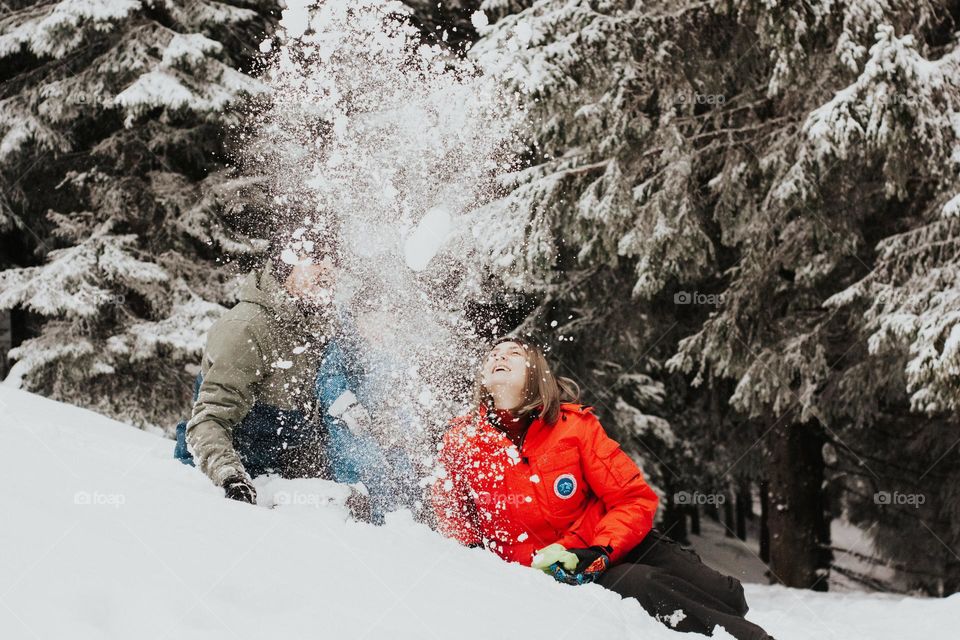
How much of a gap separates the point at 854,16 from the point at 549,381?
3963 millimetres

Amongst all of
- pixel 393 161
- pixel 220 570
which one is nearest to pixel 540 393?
pixel 220 570

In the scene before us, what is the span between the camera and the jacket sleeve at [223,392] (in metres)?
3.18

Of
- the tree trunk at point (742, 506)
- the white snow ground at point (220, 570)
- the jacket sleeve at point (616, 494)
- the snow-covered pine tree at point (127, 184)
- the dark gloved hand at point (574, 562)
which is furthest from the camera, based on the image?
the tree trunk at point (742, 506)

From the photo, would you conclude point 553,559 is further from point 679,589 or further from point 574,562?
point 679,589

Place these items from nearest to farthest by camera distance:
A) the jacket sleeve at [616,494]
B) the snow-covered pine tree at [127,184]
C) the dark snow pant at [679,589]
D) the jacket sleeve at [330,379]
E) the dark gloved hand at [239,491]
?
the dark gloved hand at [239,491] → the dark snow pant at [679,589] → the jacket sleeve at [616,494] → the jacket sleeve at [330,379] → the snow-covered pine tree at [127,184]

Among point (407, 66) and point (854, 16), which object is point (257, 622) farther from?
point (407, 66)

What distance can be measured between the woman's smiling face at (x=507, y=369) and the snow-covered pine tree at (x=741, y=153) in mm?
3120

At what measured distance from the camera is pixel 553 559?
Result: 330cm

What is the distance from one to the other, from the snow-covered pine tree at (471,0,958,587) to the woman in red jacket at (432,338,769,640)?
10.6ft

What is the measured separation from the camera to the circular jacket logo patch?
3.58 m

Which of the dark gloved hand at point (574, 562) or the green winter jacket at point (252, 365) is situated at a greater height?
the green winter jacket at point (252, 365)

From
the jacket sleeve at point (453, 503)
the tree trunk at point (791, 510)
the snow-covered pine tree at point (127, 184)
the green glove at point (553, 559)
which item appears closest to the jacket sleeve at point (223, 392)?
the jacket sleeve at point (453, 503)

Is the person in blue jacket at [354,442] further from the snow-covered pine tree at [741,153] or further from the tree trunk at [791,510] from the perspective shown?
the tree trunk at [791,510]

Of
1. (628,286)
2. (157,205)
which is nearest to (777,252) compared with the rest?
(628,286)
